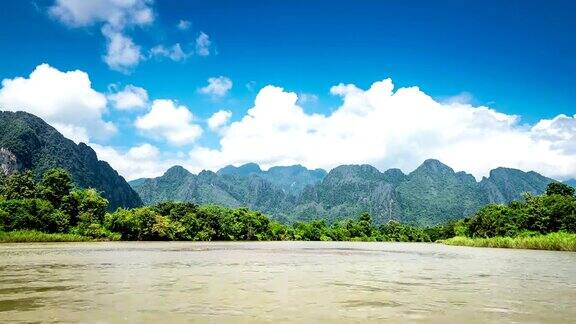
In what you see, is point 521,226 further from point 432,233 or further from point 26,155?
point 26,155

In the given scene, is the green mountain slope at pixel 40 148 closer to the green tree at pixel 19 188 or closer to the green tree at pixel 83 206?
the green tree at pixel 19 188

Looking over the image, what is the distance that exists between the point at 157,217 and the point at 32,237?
24.5m

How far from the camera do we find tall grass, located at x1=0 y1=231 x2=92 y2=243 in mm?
52438

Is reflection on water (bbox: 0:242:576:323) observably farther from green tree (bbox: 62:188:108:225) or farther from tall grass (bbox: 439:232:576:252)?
green tree (bbox: 62:188:108:225)

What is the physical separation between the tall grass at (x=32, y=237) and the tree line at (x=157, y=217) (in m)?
3.05

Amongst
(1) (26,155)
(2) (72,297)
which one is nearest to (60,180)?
(2) (72,297)

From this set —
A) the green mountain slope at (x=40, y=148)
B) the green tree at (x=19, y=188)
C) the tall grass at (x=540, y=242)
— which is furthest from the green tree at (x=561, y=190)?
the green mountain slope at (x=40, y=148)

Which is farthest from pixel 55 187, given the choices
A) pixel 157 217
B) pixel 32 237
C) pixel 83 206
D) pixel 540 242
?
pixel 540 242

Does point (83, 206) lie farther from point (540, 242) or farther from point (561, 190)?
point (561, 190)

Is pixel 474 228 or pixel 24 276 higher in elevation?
pixel 474 228

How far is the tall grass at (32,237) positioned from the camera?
5244cm

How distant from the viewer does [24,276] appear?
55.7 feet

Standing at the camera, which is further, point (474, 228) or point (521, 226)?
point (474, 228)

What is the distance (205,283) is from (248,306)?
519 centimetres
